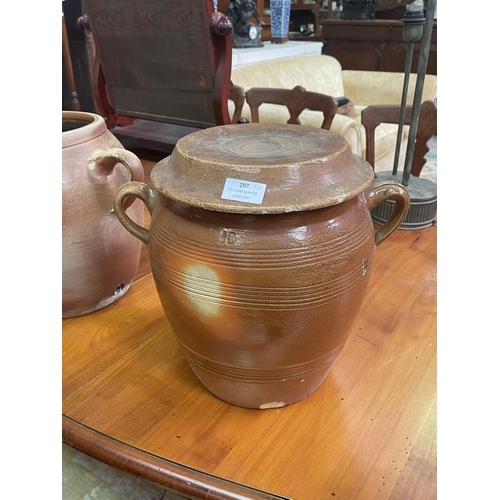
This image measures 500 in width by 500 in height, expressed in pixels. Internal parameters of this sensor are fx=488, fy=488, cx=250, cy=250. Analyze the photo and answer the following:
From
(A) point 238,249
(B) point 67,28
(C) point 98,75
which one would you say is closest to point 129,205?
(A) point 238,249

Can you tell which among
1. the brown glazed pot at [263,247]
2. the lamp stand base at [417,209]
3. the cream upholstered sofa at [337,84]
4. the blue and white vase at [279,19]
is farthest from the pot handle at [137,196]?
the blue and white vase at [279,19]

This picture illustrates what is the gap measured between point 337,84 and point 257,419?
2905 millimetres

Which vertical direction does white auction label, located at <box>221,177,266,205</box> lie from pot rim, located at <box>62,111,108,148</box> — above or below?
above

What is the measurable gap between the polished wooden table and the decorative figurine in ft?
10.3

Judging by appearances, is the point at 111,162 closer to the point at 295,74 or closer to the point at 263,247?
the point at 263,247

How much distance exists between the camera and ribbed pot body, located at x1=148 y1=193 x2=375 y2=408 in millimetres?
616

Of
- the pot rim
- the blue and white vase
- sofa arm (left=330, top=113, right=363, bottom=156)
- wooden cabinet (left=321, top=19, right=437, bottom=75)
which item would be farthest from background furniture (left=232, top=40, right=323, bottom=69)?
the pot rim

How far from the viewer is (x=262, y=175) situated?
61cm

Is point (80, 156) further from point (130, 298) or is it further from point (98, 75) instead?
point (98, 75)

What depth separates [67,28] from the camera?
8.68ft

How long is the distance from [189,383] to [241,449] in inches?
Result: 6.8

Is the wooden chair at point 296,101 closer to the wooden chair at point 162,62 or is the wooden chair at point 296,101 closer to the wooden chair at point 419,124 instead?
the wooden chair at point 162,62

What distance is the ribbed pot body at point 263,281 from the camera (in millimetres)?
616

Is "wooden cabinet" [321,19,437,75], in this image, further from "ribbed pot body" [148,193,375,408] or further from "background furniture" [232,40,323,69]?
"ribbed pot body" [148,193,375,408]
